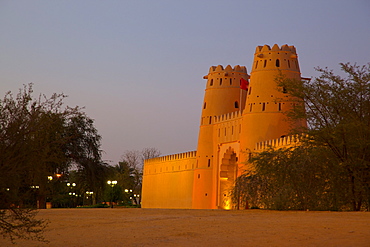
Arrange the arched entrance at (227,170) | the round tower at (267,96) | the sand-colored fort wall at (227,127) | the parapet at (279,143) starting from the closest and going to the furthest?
the parapet at (279,143) < the round tower at (267,96) < the sand-colored fort wall at (227,127) < the arched entrance at (227,170)

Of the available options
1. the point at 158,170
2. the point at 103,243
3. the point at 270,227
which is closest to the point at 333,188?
the point at 270,227

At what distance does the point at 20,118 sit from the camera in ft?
35.4

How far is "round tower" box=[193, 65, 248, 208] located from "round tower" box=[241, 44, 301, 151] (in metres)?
5.70

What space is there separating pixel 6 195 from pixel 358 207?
1519 cm

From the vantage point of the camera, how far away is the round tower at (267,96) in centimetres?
4062

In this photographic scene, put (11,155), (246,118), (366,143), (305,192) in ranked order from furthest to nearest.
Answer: (246,118) → (305,192) → (366,143) → (11,155)

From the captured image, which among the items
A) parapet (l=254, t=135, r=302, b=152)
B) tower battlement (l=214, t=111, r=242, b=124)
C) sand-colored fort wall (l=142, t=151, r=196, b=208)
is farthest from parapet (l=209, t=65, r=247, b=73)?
parapet (l=254, t=135, r=302, b=152)

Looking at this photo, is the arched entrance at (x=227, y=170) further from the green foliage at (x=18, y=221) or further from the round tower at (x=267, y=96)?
the green foliage at (x=18, y=221)

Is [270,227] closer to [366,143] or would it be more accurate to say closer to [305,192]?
[366,143]

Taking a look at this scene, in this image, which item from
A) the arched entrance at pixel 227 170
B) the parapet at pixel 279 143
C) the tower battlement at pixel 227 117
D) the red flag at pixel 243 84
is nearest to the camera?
the parapet at pixel 279 143

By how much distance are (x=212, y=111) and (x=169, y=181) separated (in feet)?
28.2

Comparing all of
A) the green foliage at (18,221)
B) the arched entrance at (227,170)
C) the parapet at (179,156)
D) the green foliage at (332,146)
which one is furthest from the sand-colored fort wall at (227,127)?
the green foliage at (18,221)

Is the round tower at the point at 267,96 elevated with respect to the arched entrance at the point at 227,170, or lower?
elevated

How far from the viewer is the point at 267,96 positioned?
41250 mm
